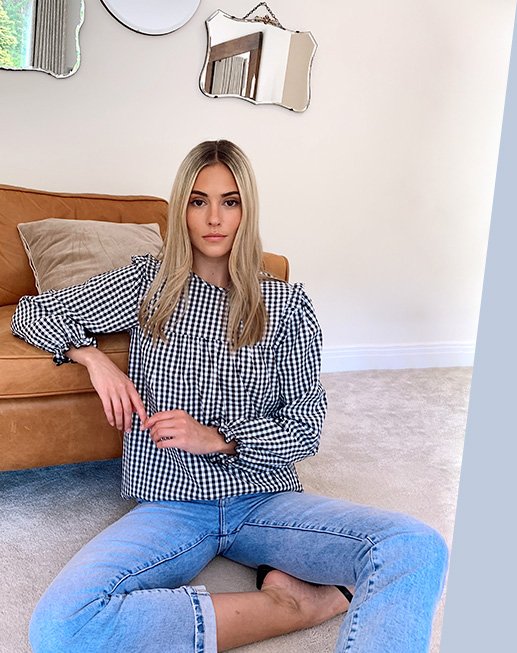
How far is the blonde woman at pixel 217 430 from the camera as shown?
4.11 feet

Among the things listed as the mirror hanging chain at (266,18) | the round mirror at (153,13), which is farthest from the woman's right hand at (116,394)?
the mirror hanging chain at (266,18)

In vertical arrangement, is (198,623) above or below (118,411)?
below

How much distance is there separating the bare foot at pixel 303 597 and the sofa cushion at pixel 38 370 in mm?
663

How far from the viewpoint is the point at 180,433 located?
135 cm

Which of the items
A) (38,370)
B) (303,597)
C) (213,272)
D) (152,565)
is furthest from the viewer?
(38,370)

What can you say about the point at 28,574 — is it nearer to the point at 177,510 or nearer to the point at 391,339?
the point at 177,510

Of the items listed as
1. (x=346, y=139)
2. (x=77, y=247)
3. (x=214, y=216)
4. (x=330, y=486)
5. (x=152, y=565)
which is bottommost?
(x=330, y=486)

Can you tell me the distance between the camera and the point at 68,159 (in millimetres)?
2715

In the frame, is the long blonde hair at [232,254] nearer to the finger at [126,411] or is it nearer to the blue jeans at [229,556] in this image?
the finger at [126,411]

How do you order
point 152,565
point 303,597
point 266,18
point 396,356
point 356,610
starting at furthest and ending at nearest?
point 396,356 < point 266,18 < point 303,597 < point 152,565 < point 356,610

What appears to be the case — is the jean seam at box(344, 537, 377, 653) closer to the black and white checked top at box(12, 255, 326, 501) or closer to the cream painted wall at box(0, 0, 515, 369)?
the black and white checked top at box(12, 255, 326, 501)

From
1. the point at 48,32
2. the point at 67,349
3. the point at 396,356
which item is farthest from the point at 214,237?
the point at 396,356

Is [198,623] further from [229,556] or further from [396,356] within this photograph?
[396,356]

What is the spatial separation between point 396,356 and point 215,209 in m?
2.26
